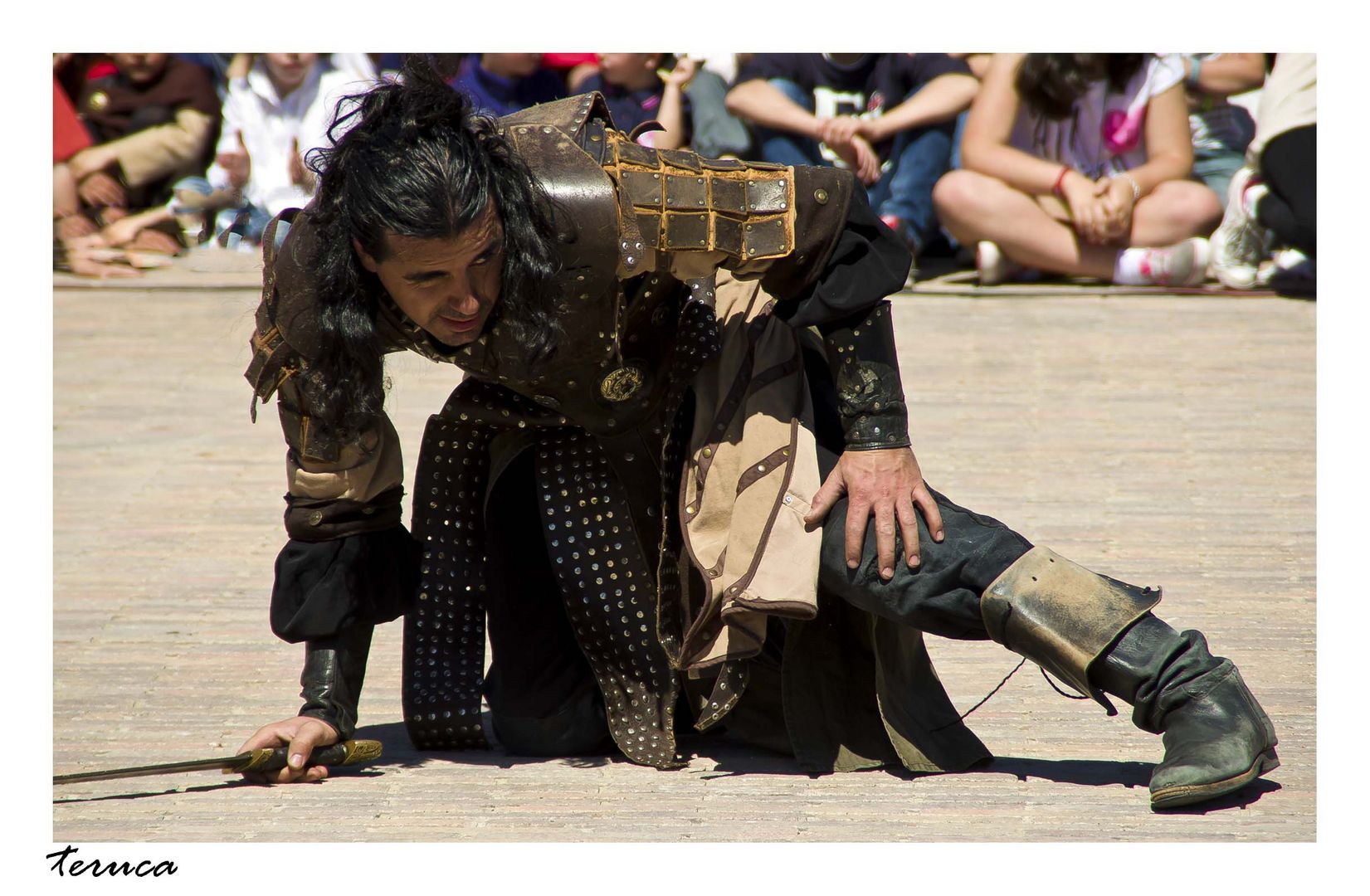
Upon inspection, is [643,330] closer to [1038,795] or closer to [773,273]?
[773,273]

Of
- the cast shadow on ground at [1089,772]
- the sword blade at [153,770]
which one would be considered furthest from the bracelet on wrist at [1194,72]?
the sword blade at [153,770]

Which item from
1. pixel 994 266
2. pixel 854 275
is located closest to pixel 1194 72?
pixel 994 266

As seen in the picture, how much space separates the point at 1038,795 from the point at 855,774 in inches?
12.6

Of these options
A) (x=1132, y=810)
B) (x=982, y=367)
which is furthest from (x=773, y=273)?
(x=982, y=367)

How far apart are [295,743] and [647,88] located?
213 inches

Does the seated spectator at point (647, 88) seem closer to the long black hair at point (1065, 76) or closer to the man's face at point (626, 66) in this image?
the man's face at point (626, 66)

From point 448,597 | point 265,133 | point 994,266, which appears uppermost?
point 265,133

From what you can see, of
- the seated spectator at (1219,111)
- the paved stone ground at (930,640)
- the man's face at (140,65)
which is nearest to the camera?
the paved stone ground at (930,640)

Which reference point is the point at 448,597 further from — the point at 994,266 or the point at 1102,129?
the point at 1102,129

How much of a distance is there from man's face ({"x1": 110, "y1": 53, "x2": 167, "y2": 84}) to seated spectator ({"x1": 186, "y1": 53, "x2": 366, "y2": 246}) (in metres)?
0.38

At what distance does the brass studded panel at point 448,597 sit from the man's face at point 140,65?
5763mm

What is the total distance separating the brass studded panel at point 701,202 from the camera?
8.65 feet

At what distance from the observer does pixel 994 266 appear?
7.30 metres

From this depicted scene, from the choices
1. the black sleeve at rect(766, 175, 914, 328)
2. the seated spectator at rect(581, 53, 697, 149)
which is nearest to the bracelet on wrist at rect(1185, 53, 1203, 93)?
the seated spectator at rect(581, 53, 697, 149)
